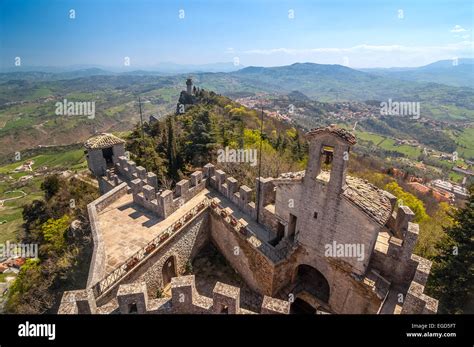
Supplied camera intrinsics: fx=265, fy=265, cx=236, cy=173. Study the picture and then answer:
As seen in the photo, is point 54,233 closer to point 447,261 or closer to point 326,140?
Result: point 326,140

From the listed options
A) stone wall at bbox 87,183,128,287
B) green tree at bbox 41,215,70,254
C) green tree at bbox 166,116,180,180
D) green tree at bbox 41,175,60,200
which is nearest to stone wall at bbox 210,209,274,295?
stone wall at bbox 87,183,128,287

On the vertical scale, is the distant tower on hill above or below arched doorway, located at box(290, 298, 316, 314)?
above

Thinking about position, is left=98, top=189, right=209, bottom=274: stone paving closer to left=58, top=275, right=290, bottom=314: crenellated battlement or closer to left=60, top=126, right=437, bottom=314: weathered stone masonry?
left=60, top=126, right=437, bottom=314: weathered stone masonry

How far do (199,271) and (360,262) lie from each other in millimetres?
8657

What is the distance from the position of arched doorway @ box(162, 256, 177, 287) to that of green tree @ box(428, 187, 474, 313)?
14.3m

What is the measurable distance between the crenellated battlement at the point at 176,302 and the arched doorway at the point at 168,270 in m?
6.30

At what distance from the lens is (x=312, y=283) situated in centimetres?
1428

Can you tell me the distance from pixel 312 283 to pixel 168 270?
780 cm

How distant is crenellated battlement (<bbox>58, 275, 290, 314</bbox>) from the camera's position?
6586mm

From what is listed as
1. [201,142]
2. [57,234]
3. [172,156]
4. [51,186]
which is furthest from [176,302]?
[51,186]

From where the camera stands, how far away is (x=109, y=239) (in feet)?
44.1

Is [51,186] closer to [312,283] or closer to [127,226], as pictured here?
[127,226]

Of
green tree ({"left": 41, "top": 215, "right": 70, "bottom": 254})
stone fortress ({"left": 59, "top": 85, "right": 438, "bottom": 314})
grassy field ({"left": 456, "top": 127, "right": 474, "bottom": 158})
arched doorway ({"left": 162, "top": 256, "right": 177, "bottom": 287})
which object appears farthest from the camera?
grassy field ({"left": 456, "top": 127, "right": 474, "bottom": 158})

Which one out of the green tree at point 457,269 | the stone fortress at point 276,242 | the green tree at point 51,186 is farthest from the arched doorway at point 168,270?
the green tree at point 51,186
